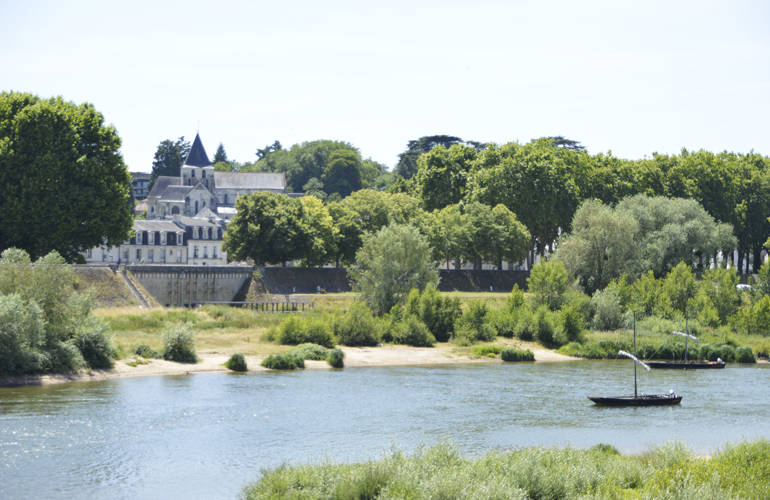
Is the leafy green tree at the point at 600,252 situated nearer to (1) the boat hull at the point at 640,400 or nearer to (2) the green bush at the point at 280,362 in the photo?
(2) the green bush at the point at 280,362

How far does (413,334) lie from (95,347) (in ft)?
90.0

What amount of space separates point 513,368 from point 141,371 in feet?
85.9

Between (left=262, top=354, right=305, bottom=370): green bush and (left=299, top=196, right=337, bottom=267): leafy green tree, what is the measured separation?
1607 inches

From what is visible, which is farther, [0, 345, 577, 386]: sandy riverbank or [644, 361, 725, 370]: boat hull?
[644, 361, 725, 370]: boat hull

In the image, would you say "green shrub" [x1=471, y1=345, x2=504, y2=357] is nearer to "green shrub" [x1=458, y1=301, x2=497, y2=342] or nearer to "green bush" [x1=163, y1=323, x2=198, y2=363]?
"green shrub" [x1=458, y1=301, x2=497, y2=342]

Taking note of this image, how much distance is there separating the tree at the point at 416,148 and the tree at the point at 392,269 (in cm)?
8496

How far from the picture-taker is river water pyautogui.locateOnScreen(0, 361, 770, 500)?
3281 centimetres

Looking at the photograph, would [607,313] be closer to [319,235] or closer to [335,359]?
[335,359]

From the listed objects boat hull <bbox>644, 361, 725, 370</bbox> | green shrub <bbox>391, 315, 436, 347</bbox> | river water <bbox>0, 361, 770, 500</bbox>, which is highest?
green shrub <bbox>391, 315, 436, 347</bbox>

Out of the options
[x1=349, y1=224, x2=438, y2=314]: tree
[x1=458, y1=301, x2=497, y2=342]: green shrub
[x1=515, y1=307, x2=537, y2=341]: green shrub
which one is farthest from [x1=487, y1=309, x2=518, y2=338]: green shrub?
[x1=349, y1=224, x2=438, y2=314]: tree

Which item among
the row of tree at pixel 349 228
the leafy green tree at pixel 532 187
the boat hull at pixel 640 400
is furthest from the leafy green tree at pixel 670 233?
the boat hull at pixel 640 400

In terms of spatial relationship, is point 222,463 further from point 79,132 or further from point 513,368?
point 79,132

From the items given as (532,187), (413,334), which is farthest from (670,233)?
(413,334)

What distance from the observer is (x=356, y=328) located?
238 feet
